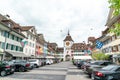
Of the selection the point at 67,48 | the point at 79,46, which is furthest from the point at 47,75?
the point at 79,46

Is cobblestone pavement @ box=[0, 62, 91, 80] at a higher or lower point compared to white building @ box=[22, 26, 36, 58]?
lower

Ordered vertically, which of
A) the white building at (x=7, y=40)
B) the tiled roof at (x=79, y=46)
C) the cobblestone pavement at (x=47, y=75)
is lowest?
the cobblestone pavement at (x=47, y=75)

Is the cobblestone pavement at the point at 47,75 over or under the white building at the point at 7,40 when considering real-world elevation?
under

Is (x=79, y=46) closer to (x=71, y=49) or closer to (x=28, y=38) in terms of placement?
(x=71, y=49)

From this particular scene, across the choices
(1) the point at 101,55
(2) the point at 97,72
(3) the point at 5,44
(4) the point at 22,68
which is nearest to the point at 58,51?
(1) the point at 101,55

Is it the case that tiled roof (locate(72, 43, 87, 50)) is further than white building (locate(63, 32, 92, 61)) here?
Yes

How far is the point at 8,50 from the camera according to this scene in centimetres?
3872

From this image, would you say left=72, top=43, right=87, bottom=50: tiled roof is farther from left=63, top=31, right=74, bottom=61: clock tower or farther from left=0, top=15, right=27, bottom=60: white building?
left=0, top=15, right=27, bottom=60: white building

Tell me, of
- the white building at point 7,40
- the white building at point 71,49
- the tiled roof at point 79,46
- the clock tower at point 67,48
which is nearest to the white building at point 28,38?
the white building at point 7,40

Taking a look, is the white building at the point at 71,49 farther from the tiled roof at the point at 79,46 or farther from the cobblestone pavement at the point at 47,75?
the cobblestone pavement at the point at 47,75

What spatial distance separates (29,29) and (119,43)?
28624 millimetres

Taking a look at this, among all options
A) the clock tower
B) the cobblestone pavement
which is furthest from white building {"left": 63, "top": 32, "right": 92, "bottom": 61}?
the cobblestone pavement

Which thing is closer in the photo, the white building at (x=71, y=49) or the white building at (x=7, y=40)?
the white building at (x=7, y=40)

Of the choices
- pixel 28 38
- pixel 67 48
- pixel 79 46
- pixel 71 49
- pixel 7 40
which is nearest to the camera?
pixel 7 40
